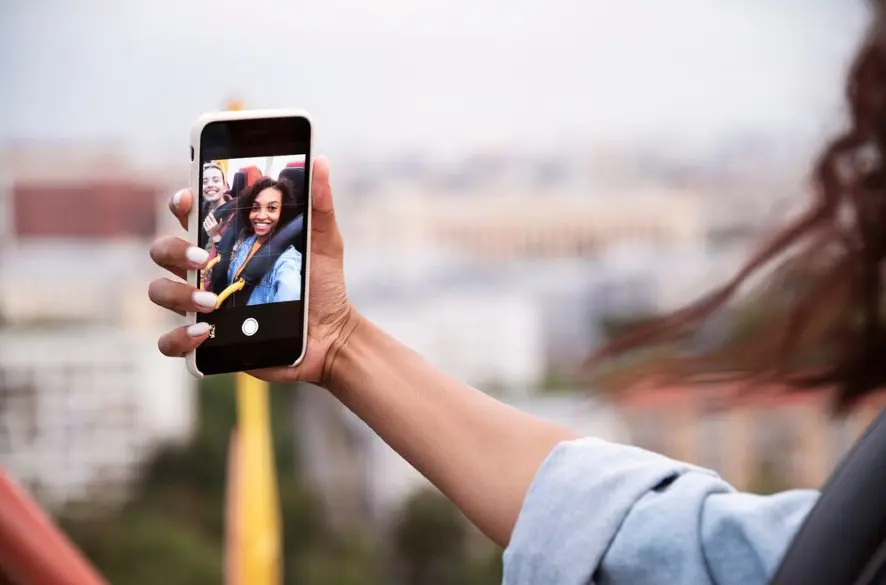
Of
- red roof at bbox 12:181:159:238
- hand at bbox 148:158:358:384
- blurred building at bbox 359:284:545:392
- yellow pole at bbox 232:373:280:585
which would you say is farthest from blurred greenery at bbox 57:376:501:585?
hand at bbox 148:158:358:384

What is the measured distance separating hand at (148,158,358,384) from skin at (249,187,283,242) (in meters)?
0.01

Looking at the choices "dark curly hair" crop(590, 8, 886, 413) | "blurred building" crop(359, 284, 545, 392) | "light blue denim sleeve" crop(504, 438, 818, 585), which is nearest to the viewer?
"light blue denim sleeve" crop(504, 438, 818, 585)

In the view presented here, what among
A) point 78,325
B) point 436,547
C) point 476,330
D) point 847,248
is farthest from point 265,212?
point 78,325

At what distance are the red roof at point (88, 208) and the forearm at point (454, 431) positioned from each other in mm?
8057

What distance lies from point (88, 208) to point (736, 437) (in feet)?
15.8

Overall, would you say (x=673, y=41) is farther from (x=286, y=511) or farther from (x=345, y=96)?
(x=286, y=511)

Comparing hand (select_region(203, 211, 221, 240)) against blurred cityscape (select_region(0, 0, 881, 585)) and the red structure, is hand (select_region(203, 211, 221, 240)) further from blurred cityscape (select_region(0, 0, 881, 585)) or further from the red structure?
blurred cityscape (select_region(0, 0, 881, 585))

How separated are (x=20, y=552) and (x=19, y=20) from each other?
9.89 m

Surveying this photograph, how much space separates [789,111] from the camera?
9.86 m

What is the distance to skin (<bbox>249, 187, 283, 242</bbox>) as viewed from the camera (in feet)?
1.24

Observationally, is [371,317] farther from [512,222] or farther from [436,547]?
[436,547]

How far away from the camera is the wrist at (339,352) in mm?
401

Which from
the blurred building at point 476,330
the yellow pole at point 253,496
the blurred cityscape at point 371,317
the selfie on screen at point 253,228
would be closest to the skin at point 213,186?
the selfie on screen at point 253,228

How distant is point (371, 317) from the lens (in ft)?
26.8
